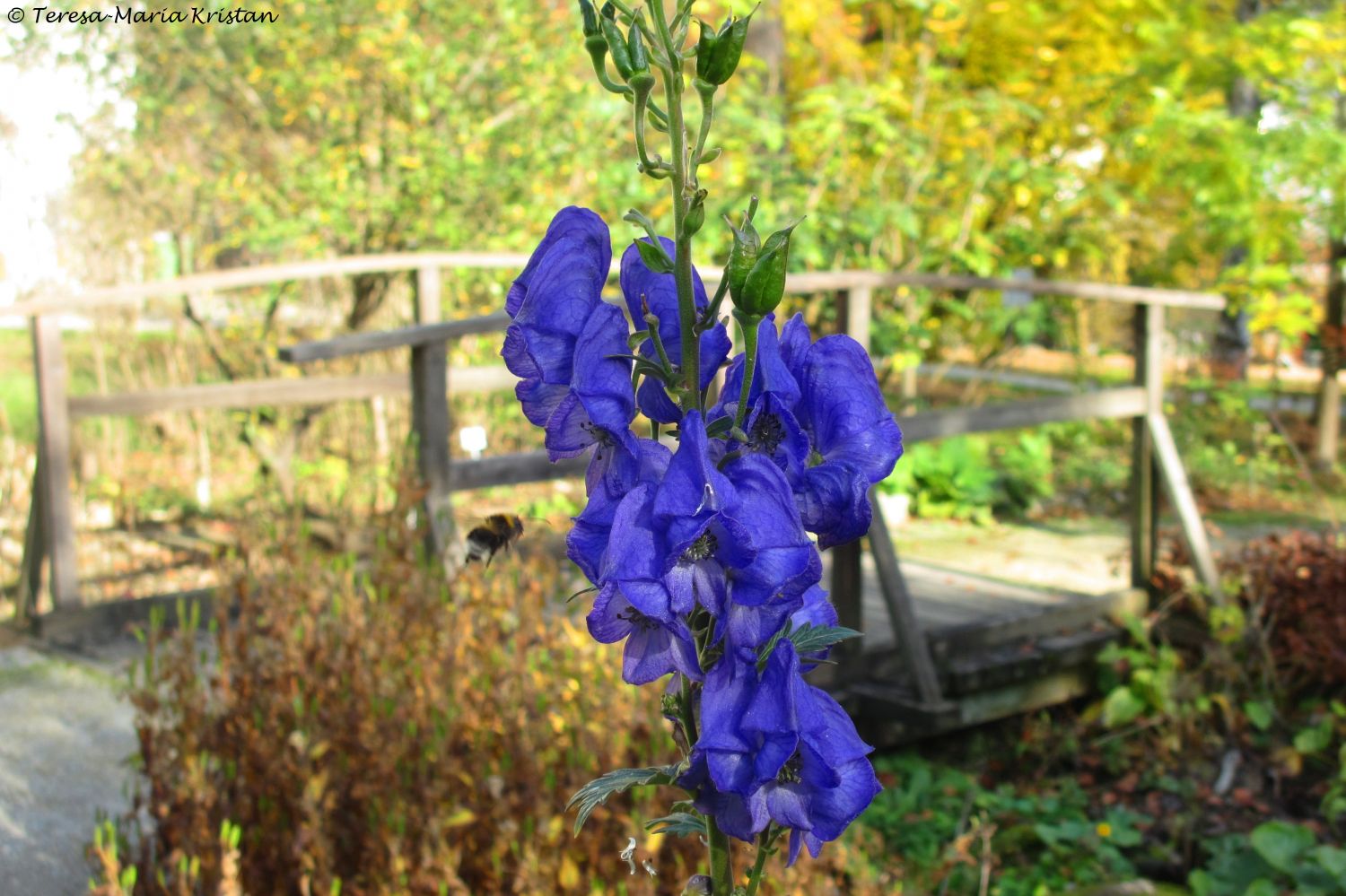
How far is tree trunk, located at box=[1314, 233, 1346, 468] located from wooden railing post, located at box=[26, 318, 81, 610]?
30.9 feet

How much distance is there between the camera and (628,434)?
3.44ft

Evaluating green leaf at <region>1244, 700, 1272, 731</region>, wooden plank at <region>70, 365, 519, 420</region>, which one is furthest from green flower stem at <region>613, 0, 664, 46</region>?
green leaf at <region>1244, 700, 1272, 731</region>

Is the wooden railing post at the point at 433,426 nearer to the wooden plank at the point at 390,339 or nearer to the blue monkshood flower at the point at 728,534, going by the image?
the wooden plank at the point at 390,339

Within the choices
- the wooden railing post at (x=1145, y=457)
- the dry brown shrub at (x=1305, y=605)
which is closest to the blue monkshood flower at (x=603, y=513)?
the dry brown shrub at (x=1305, y=605)

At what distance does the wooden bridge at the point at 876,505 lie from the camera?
4.23 m

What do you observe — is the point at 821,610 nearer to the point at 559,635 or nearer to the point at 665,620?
the point at 665,620

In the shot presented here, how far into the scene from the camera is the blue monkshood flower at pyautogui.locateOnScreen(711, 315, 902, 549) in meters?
1.10

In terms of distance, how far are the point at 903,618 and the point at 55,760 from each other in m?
2.87

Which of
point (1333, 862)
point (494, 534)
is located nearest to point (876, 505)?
point (1333, 862)

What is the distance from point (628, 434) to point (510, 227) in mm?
6685

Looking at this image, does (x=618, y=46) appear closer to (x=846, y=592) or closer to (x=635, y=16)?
(x=635, y=16)

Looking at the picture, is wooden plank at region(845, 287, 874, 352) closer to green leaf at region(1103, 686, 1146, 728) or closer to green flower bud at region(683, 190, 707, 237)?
green leaf at region(1103, 686, 1146, 728)

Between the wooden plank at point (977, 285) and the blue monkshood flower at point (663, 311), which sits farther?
the wooden plank at point (977, 285)

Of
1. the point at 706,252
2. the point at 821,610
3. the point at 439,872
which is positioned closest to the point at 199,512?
the point at 706,252
